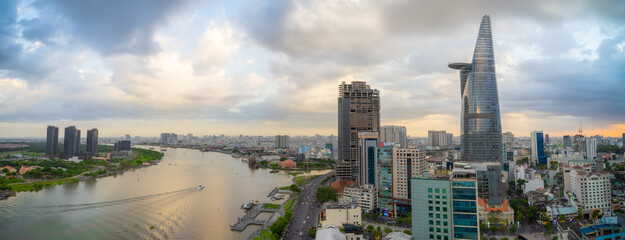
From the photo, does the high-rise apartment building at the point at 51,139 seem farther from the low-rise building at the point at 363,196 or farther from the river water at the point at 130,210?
the low-rise building at the point at 363,196

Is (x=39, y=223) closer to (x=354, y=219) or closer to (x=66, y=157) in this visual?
(x=354, y=219)

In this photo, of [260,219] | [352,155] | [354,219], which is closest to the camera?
[354,219]

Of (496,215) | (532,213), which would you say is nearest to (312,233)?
(496,215)

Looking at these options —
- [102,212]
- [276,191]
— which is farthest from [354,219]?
[102,212]

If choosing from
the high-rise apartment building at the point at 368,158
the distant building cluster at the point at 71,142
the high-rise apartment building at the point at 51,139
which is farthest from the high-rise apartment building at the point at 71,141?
the high-rise apartment building at the point at 368,158

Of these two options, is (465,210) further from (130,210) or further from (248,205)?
(130,210)
